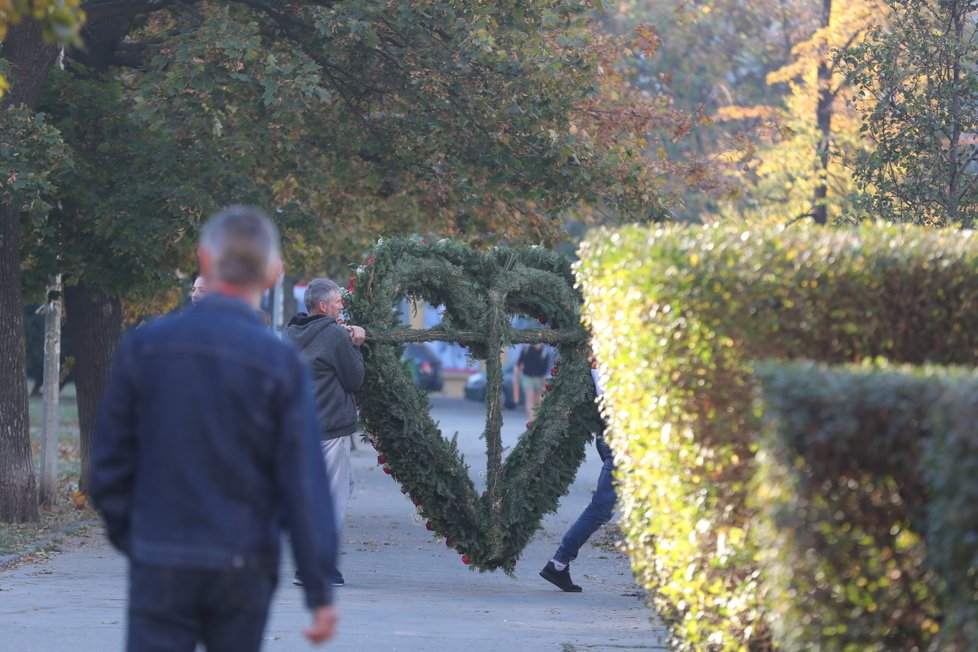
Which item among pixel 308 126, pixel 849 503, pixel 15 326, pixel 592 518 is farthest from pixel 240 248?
pixel 308 126

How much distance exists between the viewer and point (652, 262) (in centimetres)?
541

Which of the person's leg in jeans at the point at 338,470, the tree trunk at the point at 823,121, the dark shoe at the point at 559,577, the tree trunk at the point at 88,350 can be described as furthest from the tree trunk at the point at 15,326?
the tree trunk at the point at 823,121


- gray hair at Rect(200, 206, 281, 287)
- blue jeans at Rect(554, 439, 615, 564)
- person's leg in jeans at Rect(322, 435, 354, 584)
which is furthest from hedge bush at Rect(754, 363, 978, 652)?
person's leg in jeans at Rect(322, 435, 354, 584)

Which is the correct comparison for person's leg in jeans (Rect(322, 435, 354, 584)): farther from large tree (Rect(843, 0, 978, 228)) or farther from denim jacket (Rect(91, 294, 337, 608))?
denim jacket (Rect(91, 294, 337, 608))

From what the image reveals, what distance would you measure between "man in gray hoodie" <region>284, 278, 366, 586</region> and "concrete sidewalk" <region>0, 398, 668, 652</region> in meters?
0.88

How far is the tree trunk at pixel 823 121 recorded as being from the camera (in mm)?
19339

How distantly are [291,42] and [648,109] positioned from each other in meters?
4.08

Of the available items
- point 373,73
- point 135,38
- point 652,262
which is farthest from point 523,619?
point 135,38

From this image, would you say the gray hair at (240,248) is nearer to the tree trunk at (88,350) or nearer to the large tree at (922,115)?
the large tree at (922,115)

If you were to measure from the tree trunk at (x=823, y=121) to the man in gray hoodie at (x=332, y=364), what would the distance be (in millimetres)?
10436

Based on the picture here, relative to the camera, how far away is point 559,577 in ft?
31.3

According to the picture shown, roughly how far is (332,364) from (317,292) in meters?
0.49

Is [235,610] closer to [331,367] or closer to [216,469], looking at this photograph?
[216,469]

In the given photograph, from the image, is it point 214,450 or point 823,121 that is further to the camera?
point 823,121
